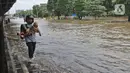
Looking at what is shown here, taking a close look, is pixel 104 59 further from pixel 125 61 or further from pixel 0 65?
pixel 0 65

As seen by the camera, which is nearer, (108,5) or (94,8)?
(94,8)

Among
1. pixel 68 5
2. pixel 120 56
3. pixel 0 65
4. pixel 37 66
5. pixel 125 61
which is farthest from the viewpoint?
pixel 68 5

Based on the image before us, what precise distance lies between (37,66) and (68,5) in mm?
91610

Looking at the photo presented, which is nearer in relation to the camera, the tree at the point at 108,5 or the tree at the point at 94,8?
the tree at the point at 94,8

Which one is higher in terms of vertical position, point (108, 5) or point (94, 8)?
point (94, 8)

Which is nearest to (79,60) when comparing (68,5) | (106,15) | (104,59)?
(104,59)

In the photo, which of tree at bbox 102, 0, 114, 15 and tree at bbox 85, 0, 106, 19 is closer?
tree at bbox 85, 0, 106, 19

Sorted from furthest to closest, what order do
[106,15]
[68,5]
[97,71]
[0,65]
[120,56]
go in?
[68,5] < [106,15] < [120,56] < [97,71] < [0,65]

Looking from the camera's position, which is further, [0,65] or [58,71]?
[58,71]

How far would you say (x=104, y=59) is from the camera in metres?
13.1

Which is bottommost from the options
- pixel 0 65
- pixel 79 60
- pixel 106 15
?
pixel 106 15

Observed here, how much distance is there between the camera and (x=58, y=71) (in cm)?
1060

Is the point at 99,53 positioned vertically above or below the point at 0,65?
below

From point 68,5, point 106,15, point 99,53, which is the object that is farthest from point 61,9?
point 99,53
